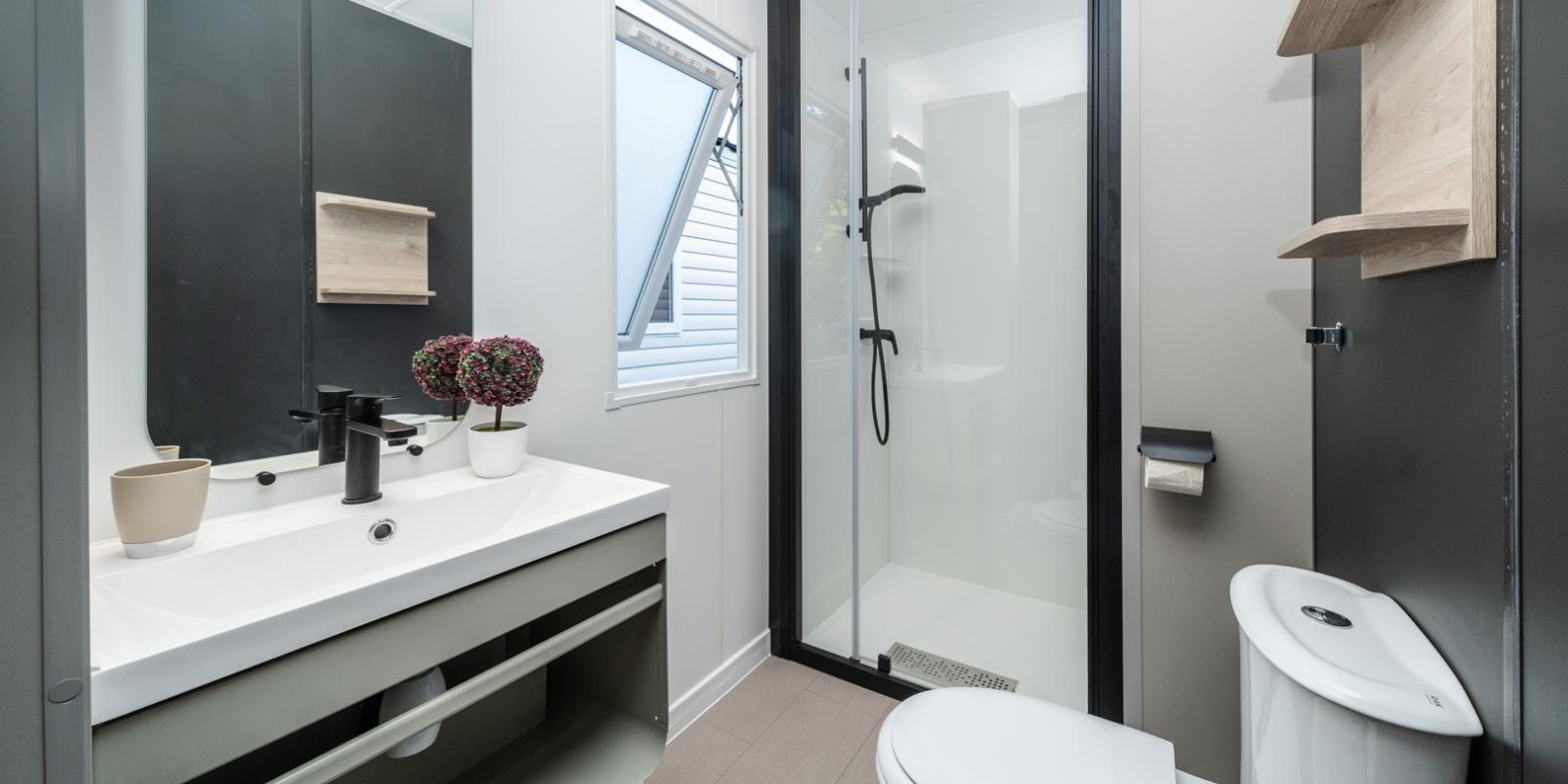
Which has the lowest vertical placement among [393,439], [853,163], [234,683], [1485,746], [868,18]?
[1485,746]

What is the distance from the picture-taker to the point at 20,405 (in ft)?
1.33

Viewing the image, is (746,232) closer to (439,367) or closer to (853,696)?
(439,367)

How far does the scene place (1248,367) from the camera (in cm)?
146

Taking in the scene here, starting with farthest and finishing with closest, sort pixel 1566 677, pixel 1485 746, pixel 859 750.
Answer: pixel 859 750 < pixel 1485 746 < pixel 1566 677

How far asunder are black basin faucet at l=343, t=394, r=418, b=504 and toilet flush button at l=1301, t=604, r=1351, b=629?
162 centimetres

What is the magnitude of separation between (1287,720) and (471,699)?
47.5 inches

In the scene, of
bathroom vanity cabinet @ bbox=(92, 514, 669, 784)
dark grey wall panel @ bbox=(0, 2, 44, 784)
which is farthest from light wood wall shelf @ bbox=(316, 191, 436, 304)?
dark grey wall panel @ bbox=(0, 2, 44, 784)

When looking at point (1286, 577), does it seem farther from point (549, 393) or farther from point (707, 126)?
point (707, 126)

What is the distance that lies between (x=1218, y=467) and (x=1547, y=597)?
889 millimetres

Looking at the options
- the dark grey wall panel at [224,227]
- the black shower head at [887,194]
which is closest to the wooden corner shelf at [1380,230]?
the black shower head at [887,194]

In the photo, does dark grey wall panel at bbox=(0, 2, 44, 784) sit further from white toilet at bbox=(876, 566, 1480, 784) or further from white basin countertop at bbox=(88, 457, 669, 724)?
white toilet at bbox=(876, 566, 1480, 784)

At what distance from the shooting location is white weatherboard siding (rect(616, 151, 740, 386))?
1981 mm

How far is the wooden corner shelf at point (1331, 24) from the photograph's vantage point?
3.44 feet

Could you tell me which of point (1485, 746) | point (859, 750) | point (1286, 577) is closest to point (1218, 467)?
point (1286, 577)
